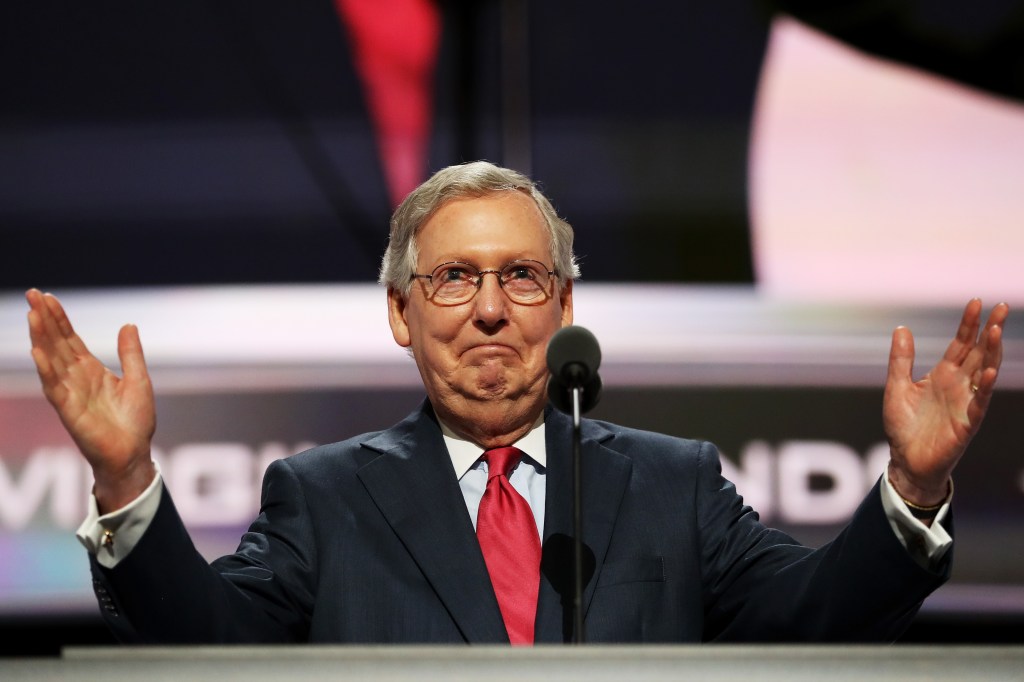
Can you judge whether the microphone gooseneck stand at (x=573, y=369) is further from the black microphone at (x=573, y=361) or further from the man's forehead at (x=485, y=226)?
the man's forehead at (x=485, y=226)

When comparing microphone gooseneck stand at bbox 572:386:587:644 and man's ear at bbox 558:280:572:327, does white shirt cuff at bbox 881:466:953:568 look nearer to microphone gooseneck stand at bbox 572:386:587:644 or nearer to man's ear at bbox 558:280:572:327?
microphone gooseneck stand at bbox 572:386:587:644

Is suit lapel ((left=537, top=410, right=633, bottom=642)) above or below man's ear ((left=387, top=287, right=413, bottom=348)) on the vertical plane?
below

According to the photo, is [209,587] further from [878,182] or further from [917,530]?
[878,182]

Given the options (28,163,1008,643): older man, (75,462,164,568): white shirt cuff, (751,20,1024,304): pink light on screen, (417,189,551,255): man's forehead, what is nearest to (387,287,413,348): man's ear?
(28,163,1008,643): older man

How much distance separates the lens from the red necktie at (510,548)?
1716 millimetres

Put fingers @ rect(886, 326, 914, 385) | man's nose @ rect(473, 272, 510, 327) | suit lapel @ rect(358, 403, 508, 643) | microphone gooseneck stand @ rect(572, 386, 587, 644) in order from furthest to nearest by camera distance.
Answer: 1. man's nose @ rect(473, 272, 510, 327)
2. suit lapel @ rect(358, 403, 508, 643)
3. fingers @ rect(886, 326, 914, 385)
4. microphone gooseneck stand @ rect(572, 386, 587, 644)

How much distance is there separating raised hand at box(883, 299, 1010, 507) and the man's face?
60cm

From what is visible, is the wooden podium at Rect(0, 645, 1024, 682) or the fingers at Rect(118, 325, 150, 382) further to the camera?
the fingers at Rect(118, 325, 150, 382)

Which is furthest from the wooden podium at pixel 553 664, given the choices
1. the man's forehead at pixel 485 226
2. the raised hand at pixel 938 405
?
the man's forehead at pixel 485 226

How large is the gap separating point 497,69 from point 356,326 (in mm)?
831

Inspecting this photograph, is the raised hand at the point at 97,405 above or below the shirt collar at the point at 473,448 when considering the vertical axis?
above

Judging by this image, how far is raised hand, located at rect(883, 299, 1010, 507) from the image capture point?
1.45 metres

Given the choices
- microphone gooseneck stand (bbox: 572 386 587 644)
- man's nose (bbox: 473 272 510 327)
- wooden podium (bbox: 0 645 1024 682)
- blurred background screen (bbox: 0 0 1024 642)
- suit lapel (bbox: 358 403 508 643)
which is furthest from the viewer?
blurred background screen (bbox: 0 0 1024 642)

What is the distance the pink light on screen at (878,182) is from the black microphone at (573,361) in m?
1.54
